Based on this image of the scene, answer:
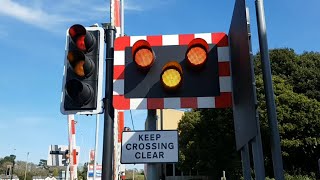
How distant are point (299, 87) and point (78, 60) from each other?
2823 cm

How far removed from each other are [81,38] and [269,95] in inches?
76.1

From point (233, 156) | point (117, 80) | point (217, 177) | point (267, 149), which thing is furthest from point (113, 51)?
point (217, 177)

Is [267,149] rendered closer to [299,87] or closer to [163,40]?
[299,87]

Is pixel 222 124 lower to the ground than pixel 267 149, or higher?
higher

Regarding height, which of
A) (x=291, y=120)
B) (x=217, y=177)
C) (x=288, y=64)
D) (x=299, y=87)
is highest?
(x=288, y=64)

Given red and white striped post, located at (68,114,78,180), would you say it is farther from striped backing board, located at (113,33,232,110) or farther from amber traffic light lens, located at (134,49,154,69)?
amber traffic light lens, located at (134,49,154,69)

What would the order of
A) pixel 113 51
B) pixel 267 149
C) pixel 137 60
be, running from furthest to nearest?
pixel 267 149
pixel 113 51
pixel 137 60

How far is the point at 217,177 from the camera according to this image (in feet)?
108

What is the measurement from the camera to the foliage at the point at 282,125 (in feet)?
84.3

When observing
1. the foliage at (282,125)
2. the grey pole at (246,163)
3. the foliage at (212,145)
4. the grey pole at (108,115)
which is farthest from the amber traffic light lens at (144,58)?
the foliage at (212,145)

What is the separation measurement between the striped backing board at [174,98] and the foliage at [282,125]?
19.2m

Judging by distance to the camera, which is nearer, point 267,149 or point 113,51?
point 113,51

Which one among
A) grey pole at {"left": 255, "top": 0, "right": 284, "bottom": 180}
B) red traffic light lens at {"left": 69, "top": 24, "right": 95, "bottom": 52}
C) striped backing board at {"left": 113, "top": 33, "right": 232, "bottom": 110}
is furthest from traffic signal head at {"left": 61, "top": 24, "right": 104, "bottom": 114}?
grey pole at {"left": 255, "top": 0, "right": 284, "bottom": 180}

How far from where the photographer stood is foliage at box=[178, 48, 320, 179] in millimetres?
25688
